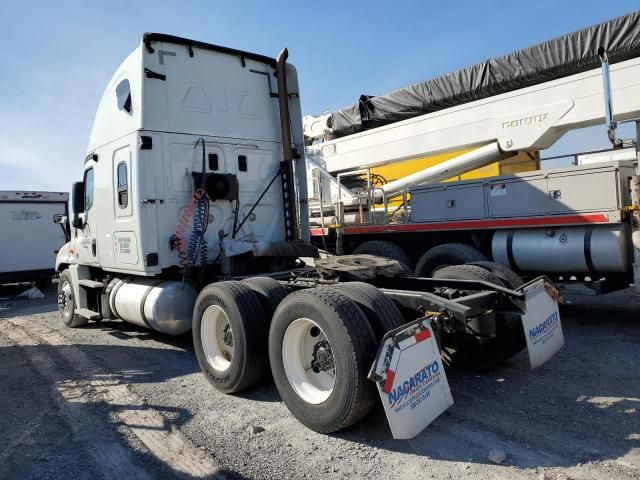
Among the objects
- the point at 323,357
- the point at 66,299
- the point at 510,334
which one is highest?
the point at 66,299

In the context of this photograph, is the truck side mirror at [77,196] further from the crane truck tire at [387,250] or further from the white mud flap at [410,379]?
the white mud flap at [410,379]

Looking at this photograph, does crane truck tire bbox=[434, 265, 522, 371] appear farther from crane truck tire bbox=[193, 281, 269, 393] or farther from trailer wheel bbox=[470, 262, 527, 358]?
crane truck tire bbox=[193, 281, 269, 393]

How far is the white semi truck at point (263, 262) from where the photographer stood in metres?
3.47

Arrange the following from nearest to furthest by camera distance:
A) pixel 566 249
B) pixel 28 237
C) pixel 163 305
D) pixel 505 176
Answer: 1. pixel 163 305
2. pixel 566 249
3. pixel 505 176
4. pixel 28 237

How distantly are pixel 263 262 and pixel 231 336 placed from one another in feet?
6.51

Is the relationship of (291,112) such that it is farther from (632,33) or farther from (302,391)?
(632,33)

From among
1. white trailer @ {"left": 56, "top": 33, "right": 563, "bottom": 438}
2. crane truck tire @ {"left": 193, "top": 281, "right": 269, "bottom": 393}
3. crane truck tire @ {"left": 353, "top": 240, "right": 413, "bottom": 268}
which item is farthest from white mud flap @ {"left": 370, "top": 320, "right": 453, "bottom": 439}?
crane truck tire @ {"left": 353, "top": 240, "right": 413, "bottom": 268}

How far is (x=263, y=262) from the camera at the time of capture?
21.6 ft

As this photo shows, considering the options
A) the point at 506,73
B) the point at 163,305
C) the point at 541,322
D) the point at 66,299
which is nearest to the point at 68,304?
the point at 66,299

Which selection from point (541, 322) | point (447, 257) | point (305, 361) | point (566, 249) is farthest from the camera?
point (447, 257)

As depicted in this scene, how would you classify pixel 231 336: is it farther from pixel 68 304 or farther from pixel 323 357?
pixel 68 304

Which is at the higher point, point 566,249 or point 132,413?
point 566,249

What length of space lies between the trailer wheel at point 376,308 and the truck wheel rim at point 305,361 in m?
0.38

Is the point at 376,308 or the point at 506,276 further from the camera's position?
the point at 506,276
